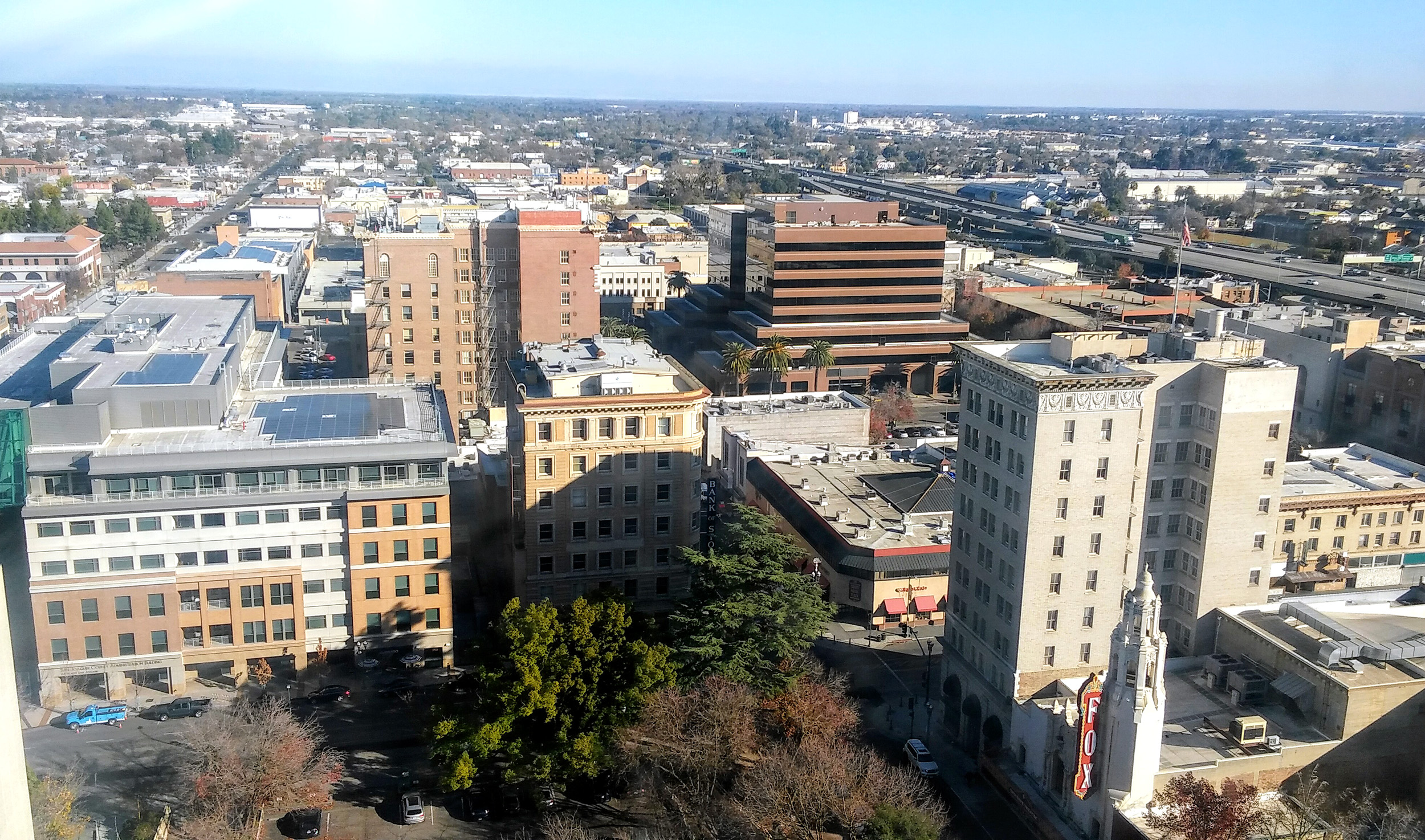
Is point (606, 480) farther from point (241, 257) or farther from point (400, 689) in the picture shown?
point (241, 257)

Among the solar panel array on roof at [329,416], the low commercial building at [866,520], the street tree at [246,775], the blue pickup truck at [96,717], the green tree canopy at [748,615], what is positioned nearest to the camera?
the street tree at [246,775]

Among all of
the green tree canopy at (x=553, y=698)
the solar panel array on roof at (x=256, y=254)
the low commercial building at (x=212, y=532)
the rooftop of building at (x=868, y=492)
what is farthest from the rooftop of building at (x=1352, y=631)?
the solar panel array on roof at (x=256, y=254)

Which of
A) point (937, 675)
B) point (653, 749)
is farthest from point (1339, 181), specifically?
point (653, 749)

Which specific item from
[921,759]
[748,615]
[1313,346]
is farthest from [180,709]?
[1313,346]

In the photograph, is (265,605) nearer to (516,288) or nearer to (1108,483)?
(1108,483)

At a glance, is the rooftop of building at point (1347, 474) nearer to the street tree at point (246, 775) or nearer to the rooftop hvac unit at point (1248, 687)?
the rooftop hvac unit at point (1248, 687)
